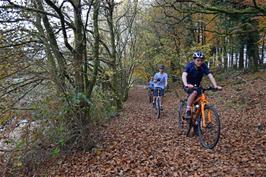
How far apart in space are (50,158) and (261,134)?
544cm

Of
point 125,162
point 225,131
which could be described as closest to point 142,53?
point 225,131

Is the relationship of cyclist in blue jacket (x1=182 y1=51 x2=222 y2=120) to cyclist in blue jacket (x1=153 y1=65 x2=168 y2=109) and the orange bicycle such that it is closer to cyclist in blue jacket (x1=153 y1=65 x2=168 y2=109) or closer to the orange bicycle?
the orange bicycle

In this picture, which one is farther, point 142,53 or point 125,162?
point 142,53

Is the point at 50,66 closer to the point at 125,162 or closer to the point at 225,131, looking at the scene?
the point at 125,162

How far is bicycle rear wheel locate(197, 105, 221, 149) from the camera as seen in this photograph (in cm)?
604

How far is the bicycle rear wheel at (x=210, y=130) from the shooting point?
19.8 ft

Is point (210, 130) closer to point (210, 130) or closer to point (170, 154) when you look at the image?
point (210, 130)

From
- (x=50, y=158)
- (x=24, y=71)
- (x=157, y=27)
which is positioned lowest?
(x=50, y=158)

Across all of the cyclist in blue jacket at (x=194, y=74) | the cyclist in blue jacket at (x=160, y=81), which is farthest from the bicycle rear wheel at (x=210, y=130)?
the cyclist in blue jacket at (x=160, y=81)

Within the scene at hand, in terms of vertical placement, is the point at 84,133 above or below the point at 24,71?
below

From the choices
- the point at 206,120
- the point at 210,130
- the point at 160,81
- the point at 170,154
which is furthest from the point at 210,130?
the point at 160,81

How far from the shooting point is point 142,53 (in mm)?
23250

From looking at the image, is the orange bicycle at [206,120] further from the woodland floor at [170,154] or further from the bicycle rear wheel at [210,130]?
the woodland floor at [170,154]

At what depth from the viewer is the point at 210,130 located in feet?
20.9
